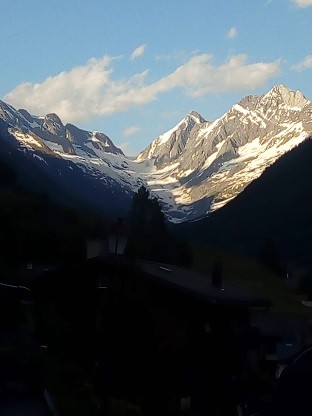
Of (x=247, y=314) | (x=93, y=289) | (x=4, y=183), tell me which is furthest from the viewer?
(x=4, y=183)

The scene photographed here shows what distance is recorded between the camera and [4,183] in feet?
342

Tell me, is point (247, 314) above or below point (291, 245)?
below

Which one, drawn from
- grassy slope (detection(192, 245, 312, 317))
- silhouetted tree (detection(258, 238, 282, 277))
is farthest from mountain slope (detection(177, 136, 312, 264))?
grassy slope (detection(192, 245, 312, 317))

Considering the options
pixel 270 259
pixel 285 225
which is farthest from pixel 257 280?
pixel 285 225

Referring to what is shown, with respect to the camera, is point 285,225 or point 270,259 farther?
point 285,225

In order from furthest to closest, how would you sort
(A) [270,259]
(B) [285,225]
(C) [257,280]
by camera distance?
(B) [285,225] → (A) [270,259] → (C) [257,280]

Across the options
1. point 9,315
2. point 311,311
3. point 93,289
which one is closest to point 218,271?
point 93,289

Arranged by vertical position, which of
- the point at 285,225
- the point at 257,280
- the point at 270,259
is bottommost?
the point at 257,280

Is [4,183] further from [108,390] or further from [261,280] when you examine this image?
[108,390]

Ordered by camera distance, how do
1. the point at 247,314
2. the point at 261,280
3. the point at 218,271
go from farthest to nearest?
the point at 261,280 → the point at 218,271 → the point at 247,314

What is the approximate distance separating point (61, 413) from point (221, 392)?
13.8 meters

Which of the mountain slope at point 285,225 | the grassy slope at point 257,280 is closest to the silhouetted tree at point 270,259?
the grassy slope at point 257,280

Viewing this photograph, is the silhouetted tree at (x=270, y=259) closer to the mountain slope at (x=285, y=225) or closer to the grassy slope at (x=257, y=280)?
the grassy slope at (x=257, y=280)

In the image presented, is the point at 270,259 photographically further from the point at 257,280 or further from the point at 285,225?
A: the point at 285,225
